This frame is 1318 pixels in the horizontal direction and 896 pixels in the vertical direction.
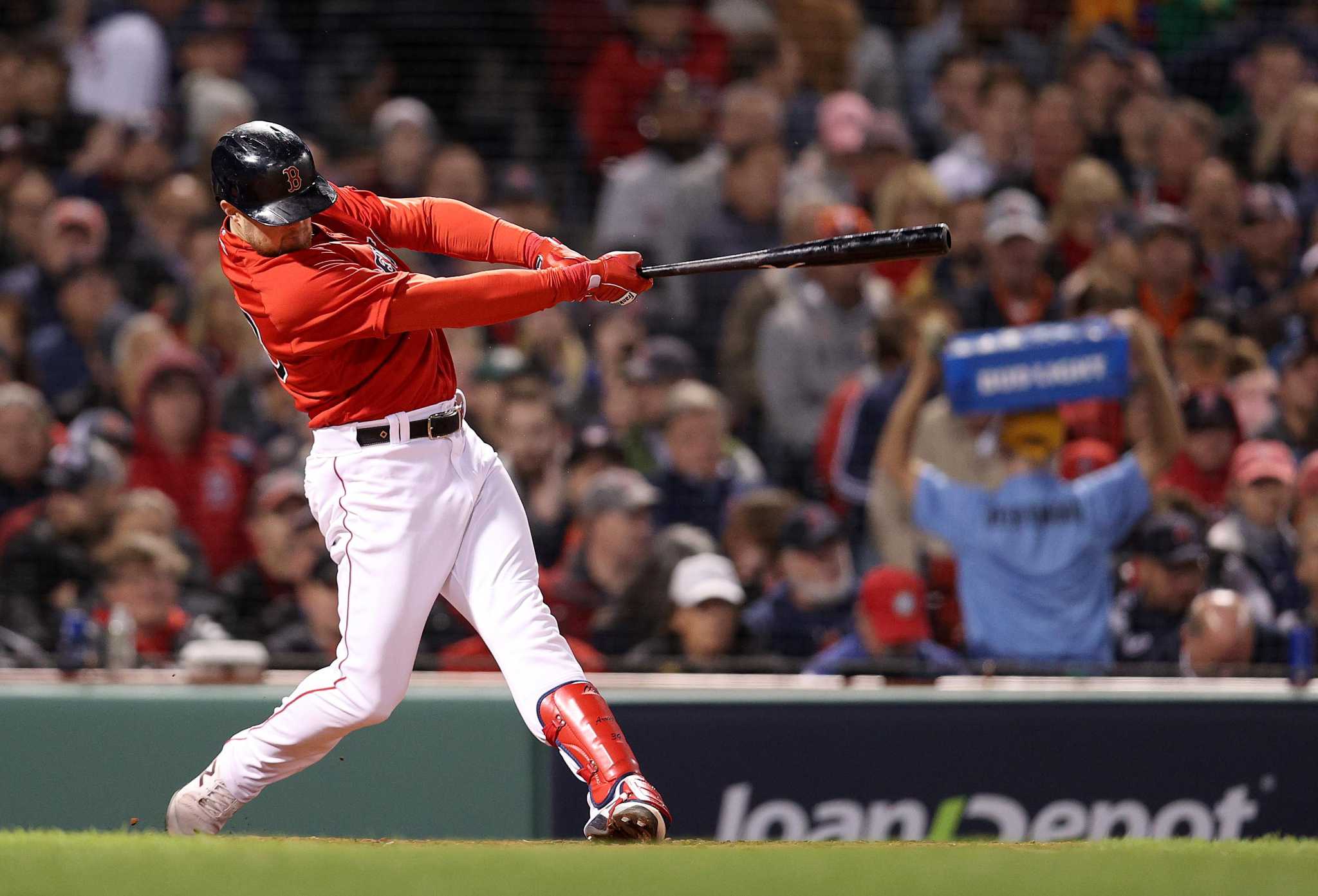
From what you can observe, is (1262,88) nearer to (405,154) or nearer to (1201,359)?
(1201,359)

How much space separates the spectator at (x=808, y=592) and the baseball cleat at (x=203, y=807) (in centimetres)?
253

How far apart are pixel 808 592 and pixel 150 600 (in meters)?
2.28

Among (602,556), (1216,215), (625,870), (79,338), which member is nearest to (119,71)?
(79,338)

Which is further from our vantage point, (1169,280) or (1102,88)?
(1102,88)

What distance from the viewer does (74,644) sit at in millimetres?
5609

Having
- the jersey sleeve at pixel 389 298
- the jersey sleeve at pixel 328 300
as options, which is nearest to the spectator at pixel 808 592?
the jersey sleeve at pixel 389 298

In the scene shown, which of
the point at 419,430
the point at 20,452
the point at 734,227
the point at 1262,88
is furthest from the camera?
the point at 1262,88

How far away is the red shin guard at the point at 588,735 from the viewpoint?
160 inches

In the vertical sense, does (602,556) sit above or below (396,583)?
below

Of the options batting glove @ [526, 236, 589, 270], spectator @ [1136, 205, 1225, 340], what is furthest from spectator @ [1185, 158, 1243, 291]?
batting glove @ [526, 236, 589, 270]

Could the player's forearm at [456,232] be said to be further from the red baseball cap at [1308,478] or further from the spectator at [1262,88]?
the spectator at [1262,88]

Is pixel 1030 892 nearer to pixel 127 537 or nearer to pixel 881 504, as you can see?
pixel 881 504

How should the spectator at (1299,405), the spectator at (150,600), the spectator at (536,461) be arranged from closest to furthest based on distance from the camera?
the spectator at (150,600)
the spectator at (536,461)
the spectator at (1299,405)

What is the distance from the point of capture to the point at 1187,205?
8320mm
